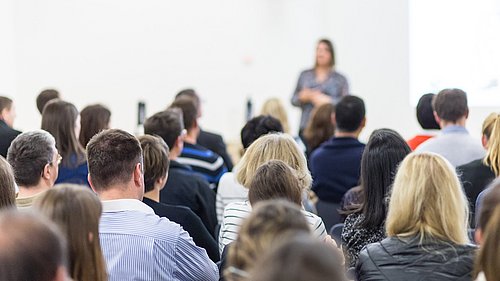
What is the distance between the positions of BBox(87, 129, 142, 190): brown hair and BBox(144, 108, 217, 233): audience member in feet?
3.81

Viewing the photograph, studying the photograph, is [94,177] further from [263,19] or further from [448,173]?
[263,19]

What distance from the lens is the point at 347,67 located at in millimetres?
9484

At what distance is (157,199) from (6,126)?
1738 mm

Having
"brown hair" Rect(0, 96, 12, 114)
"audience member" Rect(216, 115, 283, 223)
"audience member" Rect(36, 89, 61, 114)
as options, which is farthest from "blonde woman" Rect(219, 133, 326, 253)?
"audience member" Rect(36, 89, 61, 114)

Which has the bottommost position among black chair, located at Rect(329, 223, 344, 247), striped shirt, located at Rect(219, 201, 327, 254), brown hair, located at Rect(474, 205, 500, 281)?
black chair, located at Rect(329, 223, 344, 247)

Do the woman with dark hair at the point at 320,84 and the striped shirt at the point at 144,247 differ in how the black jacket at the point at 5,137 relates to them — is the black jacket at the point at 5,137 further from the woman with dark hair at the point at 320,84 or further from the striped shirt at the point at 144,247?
the woman with dark hair at the point at 320,84

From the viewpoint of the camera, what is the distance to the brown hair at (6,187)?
9.54 ft

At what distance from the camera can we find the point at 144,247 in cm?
294

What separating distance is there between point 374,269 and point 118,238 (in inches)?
35.0

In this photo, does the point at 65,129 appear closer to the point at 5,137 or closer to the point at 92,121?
the point at 92,121

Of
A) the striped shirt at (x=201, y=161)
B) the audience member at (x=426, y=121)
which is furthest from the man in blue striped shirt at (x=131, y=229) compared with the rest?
the audience member at (x=426, y=121)

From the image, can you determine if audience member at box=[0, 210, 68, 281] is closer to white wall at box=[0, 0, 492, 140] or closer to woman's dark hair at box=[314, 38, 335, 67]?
woman's dark hair at box=[314, 38, 335, 67]

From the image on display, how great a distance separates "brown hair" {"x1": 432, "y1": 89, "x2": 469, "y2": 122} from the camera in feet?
16.3

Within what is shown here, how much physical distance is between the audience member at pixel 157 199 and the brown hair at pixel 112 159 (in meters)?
0.42
